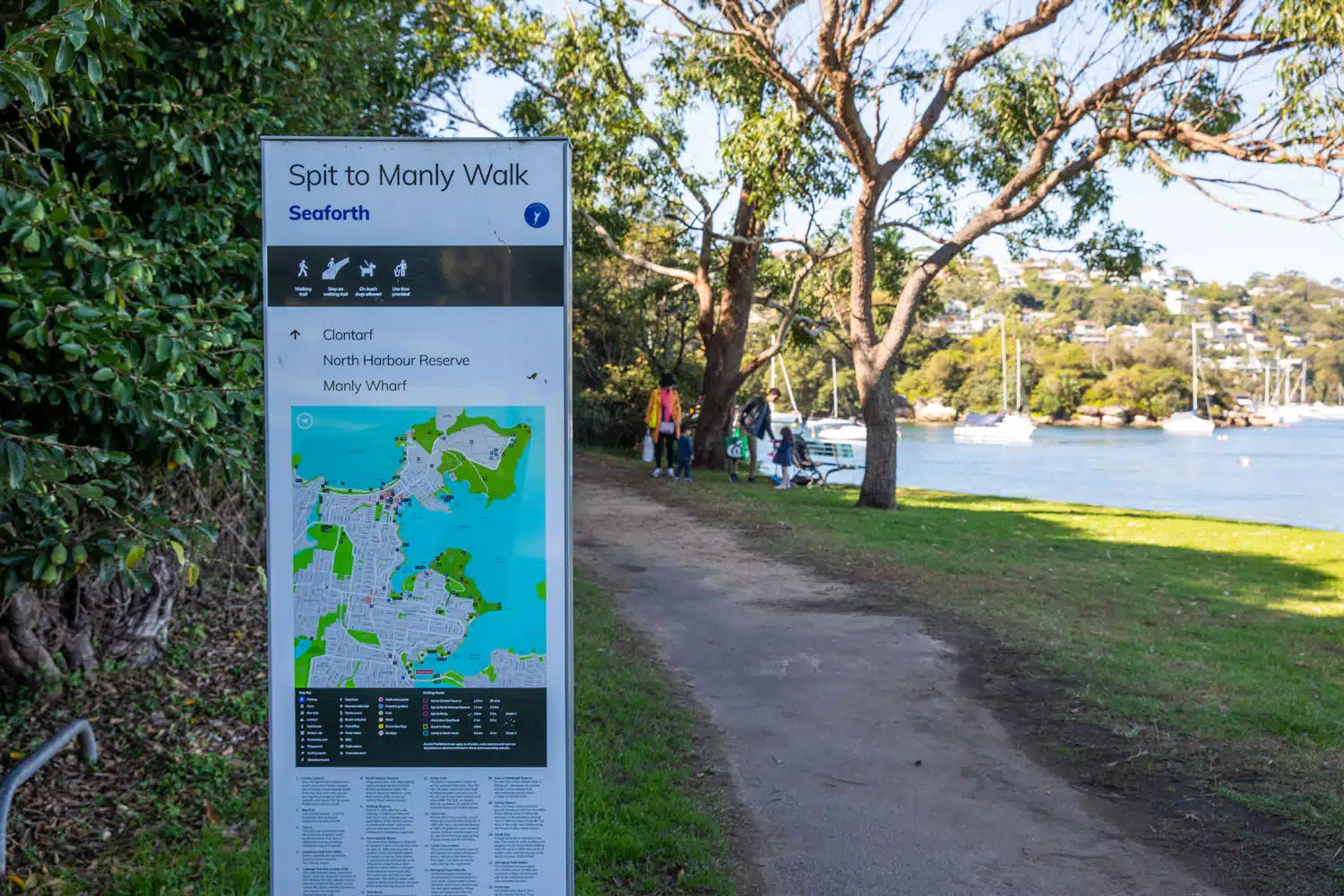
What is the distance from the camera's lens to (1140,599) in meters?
10.5

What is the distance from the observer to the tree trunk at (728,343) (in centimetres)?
2162

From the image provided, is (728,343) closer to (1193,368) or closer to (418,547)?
(418,547)

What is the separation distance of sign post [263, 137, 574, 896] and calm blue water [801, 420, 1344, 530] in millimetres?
23516

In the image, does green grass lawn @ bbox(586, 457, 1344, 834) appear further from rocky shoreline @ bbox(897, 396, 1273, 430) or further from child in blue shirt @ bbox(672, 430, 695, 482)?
rocky shoreline @ bbox(897, 396, 1273, 430)

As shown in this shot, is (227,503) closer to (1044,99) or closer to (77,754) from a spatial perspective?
(77,754)

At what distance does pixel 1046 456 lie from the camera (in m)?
48.0

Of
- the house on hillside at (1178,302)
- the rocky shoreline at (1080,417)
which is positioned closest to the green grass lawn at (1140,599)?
the rocky shoreline at (1080,417)

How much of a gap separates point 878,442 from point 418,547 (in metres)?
14.6

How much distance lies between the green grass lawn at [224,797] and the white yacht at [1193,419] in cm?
8031

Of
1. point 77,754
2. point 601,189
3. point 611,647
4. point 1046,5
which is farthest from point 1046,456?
point 77,754

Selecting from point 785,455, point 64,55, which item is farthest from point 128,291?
point 785,455

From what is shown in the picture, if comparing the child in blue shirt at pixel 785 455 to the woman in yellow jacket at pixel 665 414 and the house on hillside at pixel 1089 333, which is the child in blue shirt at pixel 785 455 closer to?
the woman in yellow jacket at pixel 665 414

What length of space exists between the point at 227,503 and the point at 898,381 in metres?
82.3

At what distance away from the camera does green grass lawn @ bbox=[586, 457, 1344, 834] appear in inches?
239
